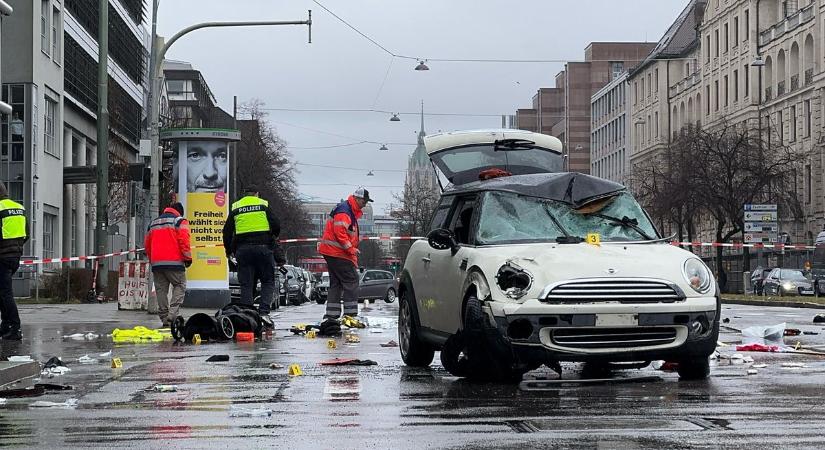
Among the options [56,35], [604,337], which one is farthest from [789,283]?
[604,337]

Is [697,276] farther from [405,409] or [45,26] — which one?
[45,26]

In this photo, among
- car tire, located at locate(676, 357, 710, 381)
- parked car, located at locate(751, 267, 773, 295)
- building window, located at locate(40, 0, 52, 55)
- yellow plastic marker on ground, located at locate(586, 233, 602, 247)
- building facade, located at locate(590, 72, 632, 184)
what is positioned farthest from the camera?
building facade, located at locate(590, 72, 632, 184)

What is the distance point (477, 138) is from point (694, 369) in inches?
533

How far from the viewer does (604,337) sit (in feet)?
34.2

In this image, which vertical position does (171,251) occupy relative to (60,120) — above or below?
below

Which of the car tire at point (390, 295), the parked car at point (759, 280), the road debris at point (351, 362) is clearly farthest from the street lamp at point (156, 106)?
the parked car at point (759, 280)

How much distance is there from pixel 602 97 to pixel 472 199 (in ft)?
413

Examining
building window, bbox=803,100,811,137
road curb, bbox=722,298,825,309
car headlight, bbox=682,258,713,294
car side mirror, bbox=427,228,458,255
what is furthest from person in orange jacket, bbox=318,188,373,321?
building window, bbox=803,100,811,137

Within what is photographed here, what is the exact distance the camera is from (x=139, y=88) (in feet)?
230

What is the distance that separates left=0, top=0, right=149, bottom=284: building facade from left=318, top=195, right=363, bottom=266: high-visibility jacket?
60.9 ft

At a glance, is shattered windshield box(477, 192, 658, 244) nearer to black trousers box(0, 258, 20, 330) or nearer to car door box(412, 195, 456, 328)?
car door box(412, 195, 456, 328)

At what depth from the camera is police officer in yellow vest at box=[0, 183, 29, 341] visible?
1720 centimetres

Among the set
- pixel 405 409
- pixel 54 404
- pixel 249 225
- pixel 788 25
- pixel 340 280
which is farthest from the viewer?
pixel 788 25

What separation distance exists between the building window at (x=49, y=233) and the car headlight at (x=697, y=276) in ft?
132
